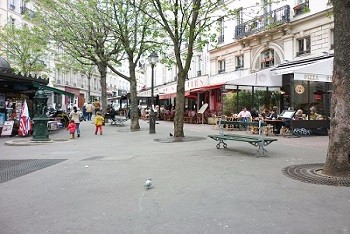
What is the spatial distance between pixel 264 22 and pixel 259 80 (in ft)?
22.7

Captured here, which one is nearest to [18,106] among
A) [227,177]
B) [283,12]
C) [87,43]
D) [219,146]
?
[87,43]

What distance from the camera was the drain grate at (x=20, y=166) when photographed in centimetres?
690

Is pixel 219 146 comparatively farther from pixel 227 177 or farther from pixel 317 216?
pixel 317 216

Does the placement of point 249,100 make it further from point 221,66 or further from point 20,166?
point 20,166

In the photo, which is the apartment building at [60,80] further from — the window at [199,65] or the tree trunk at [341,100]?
the tree trunk at [341,100]

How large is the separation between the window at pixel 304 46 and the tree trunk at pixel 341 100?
47.1ft

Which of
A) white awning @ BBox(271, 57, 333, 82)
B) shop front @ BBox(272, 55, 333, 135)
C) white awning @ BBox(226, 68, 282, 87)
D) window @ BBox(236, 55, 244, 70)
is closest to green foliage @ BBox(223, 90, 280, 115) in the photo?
shop front @ BBox(272, 55, 333, 135)

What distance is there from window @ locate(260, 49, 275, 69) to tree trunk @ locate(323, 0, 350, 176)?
16.5 metres

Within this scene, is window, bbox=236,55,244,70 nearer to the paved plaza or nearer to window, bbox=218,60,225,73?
window, bbox=218,60,225,73

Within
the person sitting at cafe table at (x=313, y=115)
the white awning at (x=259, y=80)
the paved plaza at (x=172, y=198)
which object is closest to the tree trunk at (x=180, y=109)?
the white awning at (x=259, y=80)

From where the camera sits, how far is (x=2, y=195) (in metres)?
5.29

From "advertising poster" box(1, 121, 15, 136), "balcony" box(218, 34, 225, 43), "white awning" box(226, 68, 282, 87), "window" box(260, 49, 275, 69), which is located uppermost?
"balcony" box(218, 34, 225, 43)

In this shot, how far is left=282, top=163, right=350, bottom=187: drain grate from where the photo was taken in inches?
217

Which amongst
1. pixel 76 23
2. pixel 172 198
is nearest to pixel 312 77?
pixel 172 198
